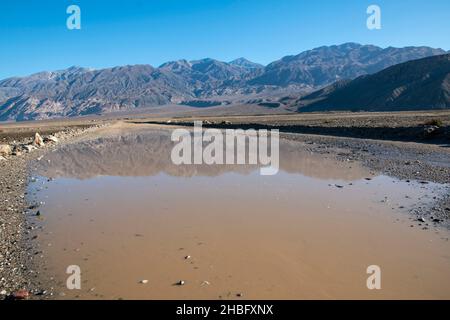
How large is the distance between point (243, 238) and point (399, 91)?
107 m

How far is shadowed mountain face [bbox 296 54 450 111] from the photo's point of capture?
9438 cm

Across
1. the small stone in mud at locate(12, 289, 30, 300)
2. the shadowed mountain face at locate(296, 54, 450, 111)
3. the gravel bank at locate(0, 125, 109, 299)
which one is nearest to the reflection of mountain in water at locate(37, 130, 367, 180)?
the gravel bank at locate(0, 125, 109, 299)

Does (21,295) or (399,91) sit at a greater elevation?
(399,91)

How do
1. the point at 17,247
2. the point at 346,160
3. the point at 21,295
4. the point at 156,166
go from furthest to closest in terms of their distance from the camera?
the point at 156,166, the point at 346,160, the point at 17,247, the point at 21,295

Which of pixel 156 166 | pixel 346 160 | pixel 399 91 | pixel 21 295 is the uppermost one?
pixel 399 91

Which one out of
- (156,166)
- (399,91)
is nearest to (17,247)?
(156,166)

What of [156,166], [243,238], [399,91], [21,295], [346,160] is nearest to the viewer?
[21,295]

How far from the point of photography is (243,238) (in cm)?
860

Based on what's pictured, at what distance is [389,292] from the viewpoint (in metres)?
6.11

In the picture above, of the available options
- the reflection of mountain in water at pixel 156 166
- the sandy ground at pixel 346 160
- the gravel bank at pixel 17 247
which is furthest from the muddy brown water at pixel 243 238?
the reflection of mountain in water at pixel 156 166

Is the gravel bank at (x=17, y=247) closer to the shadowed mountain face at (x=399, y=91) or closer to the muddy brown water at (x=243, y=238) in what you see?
the muddy brown water at (x=243, y=238)

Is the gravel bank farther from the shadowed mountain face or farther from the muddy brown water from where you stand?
the shadowed mountain face

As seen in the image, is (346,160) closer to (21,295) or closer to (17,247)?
(17,247)
